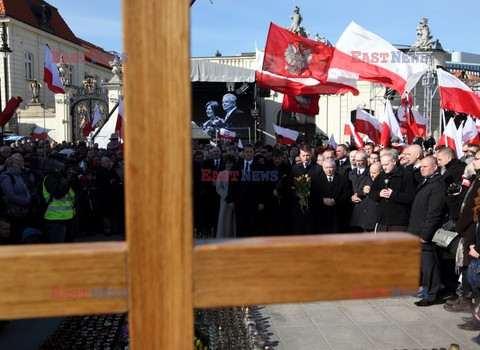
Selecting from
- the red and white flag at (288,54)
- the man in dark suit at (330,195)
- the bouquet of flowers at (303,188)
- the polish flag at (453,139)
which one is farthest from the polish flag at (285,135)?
the bouquet of flowers at (303,188)

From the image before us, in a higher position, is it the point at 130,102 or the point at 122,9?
the point at 122,9

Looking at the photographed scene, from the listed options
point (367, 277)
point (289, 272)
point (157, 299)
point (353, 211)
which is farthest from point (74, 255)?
point (353, 211)

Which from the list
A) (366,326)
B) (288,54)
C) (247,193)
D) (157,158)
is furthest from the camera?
(288,54)

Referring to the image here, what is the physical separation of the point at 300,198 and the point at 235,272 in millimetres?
6560

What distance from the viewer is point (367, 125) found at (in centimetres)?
1159

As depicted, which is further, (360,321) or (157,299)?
(360,321)

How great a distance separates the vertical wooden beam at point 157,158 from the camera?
0.83 meters

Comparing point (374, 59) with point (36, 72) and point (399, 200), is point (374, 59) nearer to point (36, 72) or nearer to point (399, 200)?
point (399, 200)

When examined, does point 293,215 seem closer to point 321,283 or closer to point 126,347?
point 126,347

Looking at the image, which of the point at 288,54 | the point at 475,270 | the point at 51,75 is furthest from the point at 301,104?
the point at 475,270

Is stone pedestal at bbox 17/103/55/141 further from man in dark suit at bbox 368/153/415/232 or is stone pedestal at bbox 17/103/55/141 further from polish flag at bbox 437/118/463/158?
man in dark suit at bbox 368/153/415/232

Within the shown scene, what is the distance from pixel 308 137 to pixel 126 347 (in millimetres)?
26918

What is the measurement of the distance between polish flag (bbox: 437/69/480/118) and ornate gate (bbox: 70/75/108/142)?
57.4ft

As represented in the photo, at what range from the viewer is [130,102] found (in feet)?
2.74
